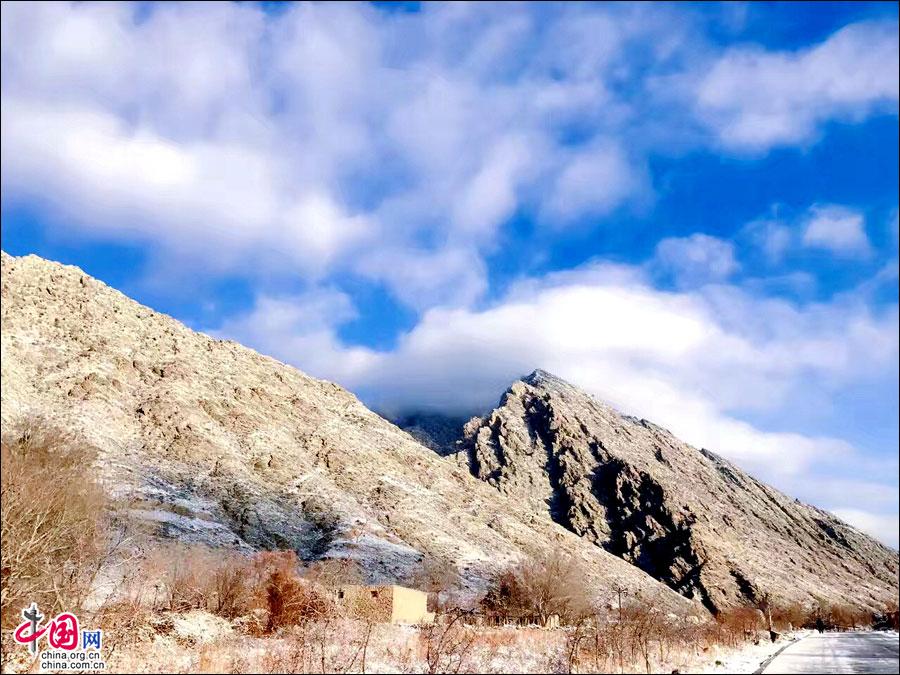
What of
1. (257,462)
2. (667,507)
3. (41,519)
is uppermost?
(667,507)

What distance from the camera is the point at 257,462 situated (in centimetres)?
7462

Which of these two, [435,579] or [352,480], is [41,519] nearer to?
[435,579]

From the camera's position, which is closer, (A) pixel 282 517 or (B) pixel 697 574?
(A) pixel 282 517

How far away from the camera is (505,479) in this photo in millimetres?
144125

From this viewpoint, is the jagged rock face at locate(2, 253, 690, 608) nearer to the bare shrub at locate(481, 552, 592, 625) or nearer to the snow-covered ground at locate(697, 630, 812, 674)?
the bare shrub at locate(481, 552, 592, 625)

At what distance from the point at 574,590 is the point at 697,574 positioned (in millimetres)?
63307

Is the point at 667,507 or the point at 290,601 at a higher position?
the point at 667,507

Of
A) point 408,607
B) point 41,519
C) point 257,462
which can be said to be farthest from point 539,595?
point 41,519

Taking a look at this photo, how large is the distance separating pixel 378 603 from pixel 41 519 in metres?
29.8

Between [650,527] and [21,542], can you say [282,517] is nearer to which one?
[21,542]

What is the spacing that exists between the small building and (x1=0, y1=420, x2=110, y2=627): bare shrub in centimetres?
2231

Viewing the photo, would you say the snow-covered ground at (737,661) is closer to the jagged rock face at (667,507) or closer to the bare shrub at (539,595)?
the bare shrub at (539,595)

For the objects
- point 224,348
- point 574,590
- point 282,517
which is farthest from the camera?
point 224,348

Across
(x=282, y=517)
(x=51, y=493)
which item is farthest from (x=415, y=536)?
(x=51, y=493)
